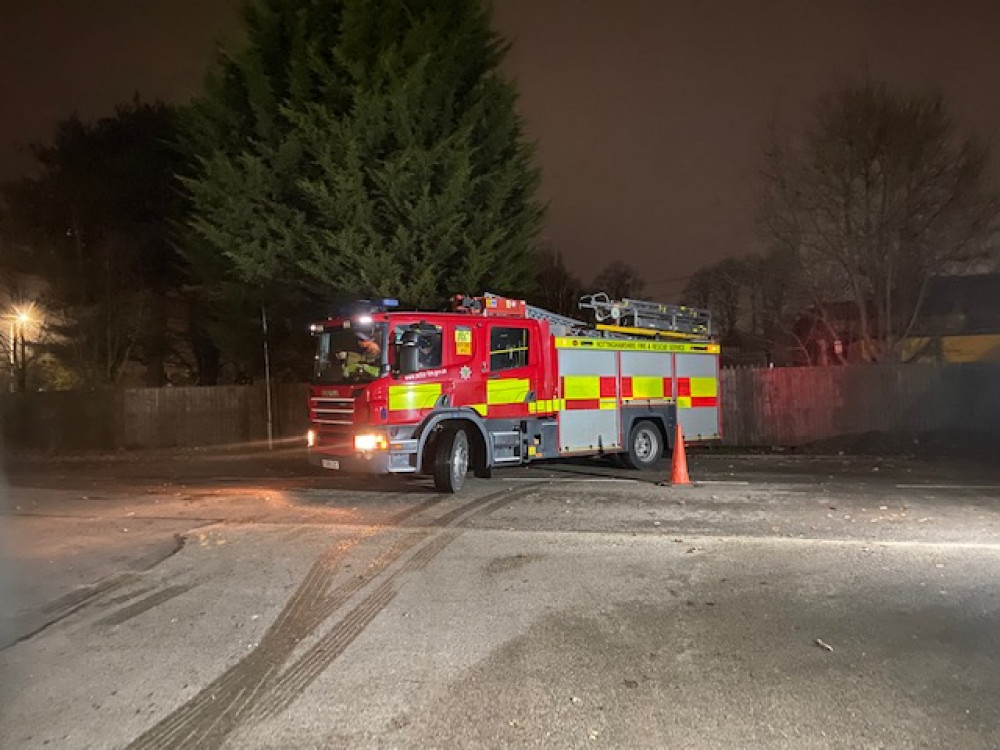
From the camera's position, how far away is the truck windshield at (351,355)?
35.4ft

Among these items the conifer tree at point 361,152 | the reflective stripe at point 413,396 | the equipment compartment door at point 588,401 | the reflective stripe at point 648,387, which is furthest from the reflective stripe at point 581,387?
the conifer tree at point 361,152

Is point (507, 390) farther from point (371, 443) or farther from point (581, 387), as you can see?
point (371, 443)

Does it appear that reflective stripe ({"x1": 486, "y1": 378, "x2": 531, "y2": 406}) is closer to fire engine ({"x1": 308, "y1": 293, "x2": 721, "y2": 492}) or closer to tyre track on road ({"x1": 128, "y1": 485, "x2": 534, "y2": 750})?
fire engine ({"x1": 308, "y1": 293, "x2": 721, "y2": 492})

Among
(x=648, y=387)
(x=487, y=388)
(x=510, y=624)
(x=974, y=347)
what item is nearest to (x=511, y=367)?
(x=487, y=388)

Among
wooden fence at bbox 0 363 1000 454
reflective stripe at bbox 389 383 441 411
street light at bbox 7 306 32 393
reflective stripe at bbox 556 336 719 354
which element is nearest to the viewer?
reflective stripe at bbox 389 383 441 411

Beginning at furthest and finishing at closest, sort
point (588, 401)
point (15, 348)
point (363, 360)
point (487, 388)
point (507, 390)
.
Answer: point (15, 348) < point (588, 401) < point (507, 390) < point (487, 388) < point (363, 360)

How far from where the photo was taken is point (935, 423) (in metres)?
19.4

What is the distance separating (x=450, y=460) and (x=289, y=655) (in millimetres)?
6218

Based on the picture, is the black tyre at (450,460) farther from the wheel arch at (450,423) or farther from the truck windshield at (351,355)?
the truck windshield at (351,355)

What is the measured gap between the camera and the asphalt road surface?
13.0 ft

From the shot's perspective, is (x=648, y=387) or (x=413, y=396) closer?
(x=413, y=396)

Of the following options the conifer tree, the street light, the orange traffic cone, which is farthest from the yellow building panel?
the street light

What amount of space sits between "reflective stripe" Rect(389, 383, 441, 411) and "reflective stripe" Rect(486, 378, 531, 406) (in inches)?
38.1

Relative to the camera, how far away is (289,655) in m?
4.96
